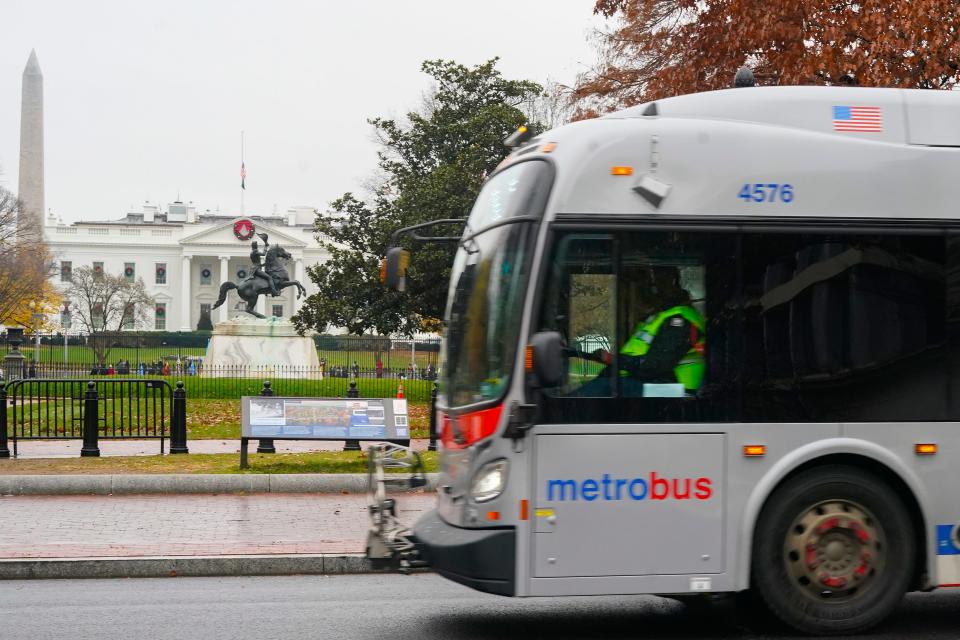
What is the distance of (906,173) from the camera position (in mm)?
6918

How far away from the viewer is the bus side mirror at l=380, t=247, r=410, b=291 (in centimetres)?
768

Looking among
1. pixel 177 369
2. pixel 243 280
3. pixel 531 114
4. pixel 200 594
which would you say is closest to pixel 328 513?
pixel 200 594

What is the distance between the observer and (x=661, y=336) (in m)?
6.55

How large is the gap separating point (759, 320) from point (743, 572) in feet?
4.75

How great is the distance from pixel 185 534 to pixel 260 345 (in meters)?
31.6

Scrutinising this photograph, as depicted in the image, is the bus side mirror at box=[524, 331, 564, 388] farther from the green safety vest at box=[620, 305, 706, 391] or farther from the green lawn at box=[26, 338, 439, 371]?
the green lawn at box=[26, 338, 439, 371]

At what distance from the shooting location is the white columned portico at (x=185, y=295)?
114875 millimetres

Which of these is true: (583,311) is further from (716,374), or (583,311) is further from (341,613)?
(341,613)

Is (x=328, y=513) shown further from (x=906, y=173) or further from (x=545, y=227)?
(x=906, y=173)

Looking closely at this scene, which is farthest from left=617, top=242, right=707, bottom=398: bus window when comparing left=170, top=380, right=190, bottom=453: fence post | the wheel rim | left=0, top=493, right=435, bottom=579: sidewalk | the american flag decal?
left=170, top=380, right=190, bottom=453: fence post

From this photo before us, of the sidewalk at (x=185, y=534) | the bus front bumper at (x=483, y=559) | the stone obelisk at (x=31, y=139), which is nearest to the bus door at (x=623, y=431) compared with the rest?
the bus front bumper at (x=483, y=559)

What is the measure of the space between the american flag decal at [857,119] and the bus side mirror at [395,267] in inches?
113

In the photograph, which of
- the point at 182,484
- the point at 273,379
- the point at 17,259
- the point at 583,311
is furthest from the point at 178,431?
the point at 17,259

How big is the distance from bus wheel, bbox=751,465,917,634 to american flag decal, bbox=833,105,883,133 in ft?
6.88
